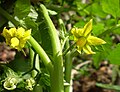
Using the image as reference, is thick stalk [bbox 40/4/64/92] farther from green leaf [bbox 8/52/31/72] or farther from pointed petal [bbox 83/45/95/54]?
green leaf [bbox 8/52/31/72]

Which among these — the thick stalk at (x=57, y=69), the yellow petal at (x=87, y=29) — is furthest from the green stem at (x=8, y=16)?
the yellow petal at (x=87, y=29)

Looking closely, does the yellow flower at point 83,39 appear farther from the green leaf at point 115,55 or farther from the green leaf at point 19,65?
the green leaf at point 19,65

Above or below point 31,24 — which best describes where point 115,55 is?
below

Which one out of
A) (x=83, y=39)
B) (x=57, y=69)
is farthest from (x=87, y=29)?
(x=57, y=69)

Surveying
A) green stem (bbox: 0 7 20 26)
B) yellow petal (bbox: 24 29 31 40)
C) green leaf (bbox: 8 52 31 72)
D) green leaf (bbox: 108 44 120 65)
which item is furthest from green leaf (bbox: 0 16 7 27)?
A: green leaf (bbox: 108 44 120 65)

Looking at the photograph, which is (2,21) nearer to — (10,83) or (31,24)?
(31,24)
